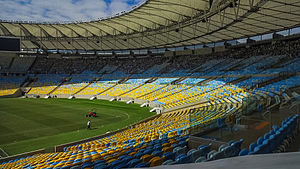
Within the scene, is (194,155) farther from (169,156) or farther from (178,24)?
(178,24)

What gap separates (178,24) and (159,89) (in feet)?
45.2

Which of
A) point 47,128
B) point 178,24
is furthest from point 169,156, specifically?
point 178,24

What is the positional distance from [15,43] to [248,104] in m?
43.1

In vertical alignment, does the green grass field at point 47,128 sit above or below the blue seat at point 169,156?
below

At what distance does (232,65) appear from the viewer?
129ft

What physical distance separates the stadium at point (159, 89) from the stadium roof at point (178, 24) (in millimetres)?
207

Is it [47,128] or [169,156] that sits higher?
[169,156]

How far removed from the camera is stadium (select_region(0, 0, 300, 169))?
303 inches

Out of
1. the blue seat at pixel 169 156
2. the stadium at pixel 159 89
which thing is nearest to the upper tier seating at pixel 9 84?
the stadium at pixel 159 89

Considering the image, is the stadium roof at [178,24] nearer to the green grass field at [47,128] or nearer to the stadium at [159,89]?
the stadium at [159,89]

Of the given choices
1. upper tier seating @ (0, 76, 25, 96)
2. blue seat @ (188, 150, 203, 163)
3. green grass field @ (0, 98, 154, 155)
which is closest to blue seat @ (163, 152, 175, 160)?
blue seat @ (188, 150, 203, 163)

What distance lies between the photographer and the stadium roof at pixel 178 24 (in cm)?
2356

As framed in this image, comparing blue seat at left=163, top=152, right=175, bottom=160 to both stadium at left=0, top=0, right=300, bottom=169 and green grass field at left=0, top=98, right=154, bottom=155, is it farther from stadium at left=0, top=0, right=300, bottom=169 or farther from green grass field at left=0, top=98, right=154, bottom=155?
green grass field at left=0, top=98, right=154, bottom=155

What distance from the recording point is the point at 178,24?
100.0ft
